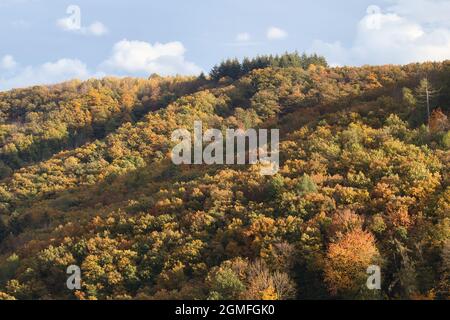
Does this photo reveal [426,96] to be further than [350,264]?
Yes

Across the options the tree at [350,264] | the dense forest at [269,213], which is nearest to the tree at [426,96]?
the dense forest at [269,213]

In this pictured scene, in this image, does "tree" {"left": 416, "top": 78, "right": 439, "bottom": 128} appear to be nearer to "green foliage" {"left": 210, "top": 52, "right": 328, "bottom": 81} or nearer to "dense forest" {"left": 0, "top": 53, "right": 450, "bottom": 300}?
"dense forest" {"left": 0, "top": 53, "right": 450, "bottom": 300}

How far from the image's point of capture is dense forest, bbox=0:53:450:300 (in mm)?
28969

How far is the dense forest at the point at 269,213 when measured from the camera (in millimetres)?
28969

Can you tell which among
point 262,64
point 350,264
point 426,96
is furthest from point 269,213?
point 262,64

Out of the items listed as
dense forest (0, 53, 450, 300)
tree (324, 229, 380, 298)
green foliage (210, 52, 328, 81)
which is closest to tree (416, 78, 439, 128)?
dense forest (0, 53, 450, 300)

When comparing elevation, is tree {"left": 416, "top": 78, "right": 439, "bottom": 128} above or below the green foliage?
below

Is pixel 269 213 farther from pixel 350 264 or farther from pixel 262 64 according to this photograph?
pixel 262 64

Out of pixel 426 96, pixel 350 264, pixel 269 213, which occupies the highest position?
pixel 426 96

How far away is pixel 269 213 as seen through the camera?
3681 centimetres

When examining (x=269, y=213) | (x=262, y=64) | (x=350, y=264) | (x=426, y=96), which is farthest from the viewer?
(x=262, y=64)

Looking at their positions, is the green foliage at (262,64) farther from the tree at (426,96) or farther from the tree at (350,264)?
the tree at (350,264)
